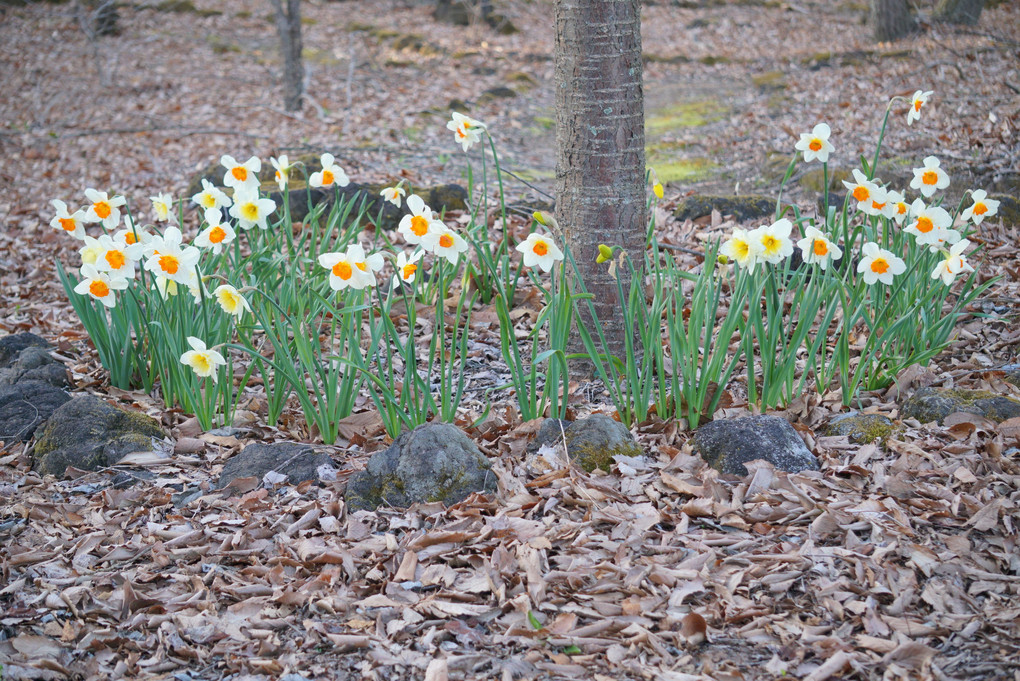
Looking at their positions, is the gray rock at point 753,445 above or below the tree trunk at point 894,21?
below

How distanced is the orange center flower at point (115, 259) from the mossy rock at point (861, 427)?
2407 mm

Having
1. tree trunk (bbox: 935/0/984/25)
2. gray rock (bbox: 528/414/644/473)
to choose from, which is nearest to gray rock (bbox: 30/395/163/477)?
gray rock (bbox: 528/414/644/473)

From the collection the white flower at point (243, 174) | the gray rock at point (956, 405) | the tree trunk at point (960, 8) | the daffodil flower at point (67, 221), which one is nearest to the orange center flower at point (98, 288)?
the daffodil flower at point (67, 221)

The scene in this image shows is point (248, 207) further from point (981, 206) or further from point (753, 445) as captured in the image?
point (981, 206)

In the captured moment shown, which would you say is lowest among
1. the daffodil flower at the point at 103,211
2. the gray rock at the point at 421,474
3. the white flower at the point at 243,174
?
the gray rock at the point at 421,474

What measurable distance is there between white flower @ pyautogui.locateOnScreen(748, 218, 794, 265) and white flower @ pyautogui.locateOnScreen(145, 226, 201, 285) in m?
1.80

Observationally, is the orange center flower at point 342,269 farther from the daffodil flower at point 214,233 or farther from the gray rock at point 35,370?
the gray rock at point 35,370

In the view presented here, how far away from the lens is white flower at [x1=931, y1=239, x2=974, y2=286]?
2.42 meters

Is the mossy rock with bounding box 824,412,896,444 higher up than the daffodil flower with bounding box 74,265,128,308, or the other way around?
the daffodil flower with bounding box 74,265,128,308

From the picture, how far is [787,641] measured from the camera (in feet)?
5.21

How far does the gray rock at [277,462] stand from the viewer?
2.30 meters

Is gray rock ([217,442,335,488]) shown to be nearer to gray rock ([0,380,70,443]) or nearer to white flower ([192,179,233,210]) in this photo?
gray rock ([0,380,70,443])

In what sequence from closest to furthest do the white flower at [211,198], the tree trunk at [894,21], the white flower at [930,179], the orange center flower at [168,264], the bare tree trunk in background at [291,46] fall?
the orange center flower at [168,264] < the white flower at [930,179] < the white flower at [211,198] < the bare tree trunk in background at [291,46] < the tree trunk at [894,21]

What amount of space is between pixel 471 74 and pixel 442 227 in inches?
348
